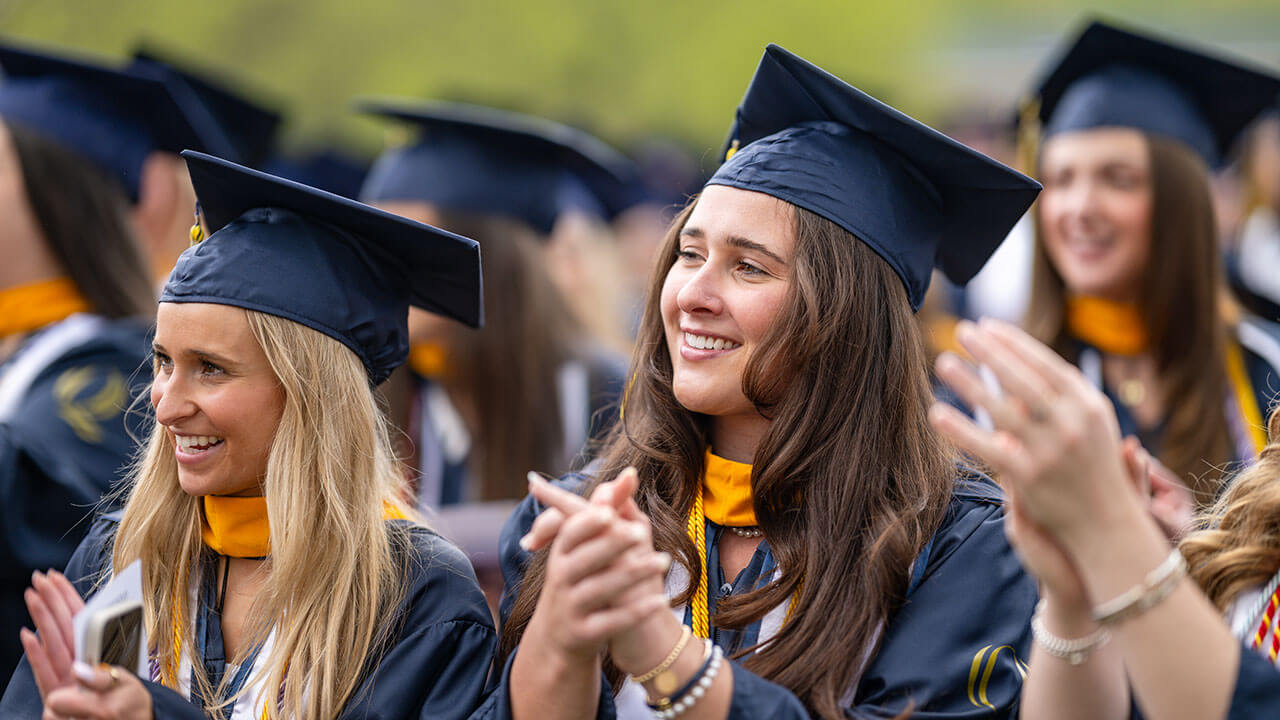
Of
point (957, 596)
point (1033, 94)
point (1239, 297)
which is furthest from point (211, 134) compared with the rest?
point (1239, 297)

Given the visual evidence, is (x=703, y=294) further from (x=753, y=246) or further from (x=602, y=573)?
(x=602, y=573)

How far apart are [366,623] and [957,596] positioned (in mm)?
1263

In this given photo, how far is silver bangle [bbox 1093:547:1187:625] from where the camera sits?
79.8 inches

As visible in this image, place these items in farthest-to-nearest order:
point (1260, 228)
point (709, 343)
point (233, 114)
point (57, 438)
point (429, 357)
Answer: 1. point (1260, 228)
2. point (233, 114)
3. point (429, 357)
4. point (57, 438)
5. point (709, 343)

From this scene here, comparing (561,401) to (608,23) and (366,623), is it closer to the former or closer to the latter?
(366,623)

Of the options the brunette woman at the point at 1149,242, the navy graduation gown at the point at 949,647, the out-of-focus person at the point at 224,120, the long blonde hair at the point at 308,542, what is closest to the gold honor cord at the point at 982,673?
the navy graduation gown at the point at 949,647

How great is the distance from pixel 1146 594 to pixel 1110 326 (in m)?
2.95

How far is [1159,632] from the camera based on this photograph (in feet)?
6.68

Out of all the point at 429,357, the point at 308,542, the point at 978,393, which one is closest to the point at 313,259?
the point at 308,542

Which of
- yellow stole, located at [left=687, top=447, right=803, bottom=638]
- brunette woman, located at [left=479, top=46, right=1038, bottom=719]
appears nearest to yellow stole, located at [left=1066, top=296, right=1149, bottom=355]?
brunette woman, located at [left=479, top=46, right=1038, bottom=719]

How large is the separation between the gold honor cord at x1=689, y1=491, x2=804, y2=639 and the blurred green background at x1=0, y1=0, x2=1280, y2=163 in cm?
717

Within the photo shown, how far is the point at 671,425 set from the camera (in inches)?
121

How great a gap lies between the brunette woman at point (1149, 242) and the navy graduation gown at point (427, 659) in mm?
2696

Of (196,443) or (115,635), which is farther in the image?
(196,443)
